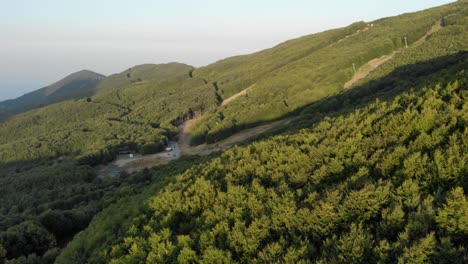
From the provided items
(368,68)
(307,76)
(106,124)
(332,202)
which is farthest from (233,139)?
(106,124)

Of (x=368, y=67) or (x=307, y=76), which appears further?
(x=307, y=76)

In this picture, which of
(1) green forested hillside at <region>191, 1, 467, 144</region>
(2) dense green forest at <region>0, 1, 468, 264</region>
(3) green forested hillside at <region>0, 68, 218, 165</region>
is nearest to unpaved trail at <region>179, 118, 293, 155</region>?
(1) green forested hillside at <region>191, 1, 467, 144</region>

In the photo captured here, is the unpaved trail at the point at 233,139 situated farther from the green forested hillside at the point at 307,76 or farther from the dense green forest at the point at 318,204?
the dense green forest at the point at 318,204

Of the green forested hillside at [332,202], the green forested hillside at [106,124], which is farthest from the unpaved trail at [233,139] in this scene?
the green forested hillside at [332,202]

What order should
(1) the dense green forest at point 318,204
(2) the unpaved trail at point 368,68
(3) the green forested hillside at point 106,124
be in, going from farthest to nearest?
(3) the green forested hillside at point 106,124 → (2) the unpaved trail at point 368,68 → (1) the dense green forest at point 318,204

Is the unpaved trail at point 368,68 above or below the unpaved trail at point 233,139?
above

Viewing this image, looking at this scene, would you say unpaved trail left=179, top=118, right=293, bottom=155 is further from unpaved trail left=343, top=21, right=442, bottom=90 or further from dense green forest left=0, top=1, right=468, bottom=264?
dense green forest left=0, top=1, right=468, bottom=264

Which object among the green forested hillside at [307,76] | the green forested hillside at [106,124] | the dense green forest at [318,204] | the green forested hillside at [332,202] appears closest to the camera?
the green forested hillside at [332,202]

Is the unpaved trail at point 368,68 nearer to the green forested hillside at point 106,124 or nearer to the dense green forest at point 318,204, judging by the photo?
the green forested hillside at point 106,124

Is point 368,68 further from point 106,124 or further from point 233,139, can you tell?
point 106,124

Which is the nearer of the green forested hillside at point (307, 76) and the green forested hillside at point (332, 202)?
the green forested hillside at point (332, 202)
